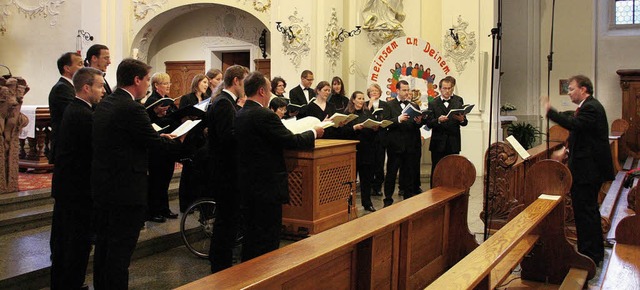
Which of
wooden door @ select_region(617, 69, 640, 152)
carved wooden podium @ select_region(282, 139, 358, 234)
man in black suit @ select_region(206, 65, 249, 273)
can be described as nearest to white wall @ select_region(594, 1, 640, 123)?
wooden door @ select_region(617, 69, 640, 152)

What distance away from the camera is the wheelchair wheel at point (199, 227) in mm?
4558

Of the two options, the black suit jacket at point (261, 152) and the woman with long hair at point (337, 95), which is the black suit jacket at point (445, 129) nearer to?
the woman with long hair at point (337, 95)

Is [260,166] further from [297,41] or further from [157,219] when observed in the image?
[297,41]

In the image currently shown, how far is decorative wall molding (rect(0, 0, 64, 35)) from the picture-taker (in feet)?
35.4

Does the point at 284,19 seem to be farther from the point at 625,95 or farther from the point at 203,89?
the point at 625,95

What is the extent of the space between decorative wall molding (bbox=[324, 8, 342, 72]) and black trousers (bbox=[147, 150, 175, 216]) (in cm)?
467

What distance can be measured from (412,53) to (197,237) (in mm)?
5035

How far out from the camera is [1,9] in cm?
1106

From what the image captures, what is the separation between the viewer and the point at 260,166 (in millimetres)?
3623

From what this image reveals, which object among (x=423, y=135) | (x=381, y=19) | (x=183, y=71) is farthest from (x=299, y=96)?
(x=183, y=71)

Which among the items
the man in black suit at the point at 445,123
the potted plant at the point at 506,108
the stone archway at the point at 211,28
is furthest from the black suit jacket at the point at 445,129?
the potted plant at the point at 506,108

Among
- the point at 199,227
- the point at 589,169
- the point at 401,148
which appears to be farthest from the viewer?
the point at 401,148

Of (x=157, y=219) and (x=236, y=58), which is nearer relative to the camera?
(x=157, y=219)

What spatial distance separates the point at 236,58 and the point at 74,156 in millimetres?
8611
